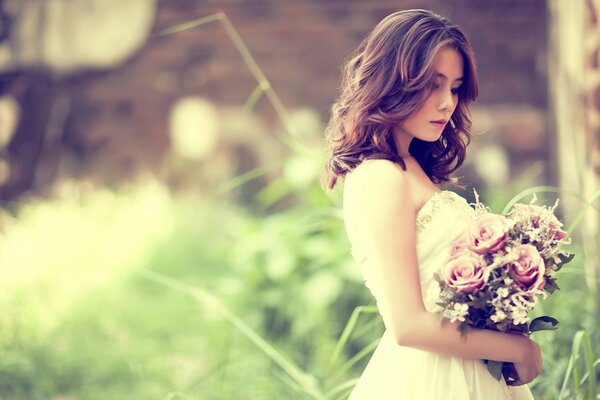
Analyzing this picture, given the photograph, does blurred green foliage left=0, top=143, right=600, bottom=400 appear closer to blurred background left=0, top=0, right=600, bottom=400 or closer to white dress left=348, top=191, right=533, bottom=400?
blurred background left=0, top=0, right=600, bottom=400

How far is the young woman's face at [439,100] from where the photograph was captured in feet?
6.27

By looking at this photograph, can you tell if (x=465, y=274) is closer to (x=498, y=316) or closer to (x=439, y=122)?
(x=498, y=316)

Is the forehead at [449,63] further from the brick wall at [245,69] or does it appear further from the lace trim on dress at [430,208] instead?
the brick wall at [245,69]

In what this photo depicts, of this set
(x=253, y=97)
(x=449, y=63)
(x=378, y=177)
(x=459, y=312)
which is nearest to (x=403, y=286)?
(x=459, y=312)

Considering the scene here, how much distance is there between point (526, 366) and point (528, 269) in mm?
232

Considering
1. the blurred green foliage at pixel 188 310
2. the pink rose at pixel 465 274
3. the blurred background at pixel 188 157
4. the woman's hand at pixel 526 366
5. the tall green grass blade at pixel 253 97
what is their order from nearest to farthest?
the pink rose at pixel 465 274 < the woman's hand at pixel 526 366 < the tall green grass blade at pixel 253 97 < the blurred green foliage at pixel 188 310 < the blurred background at pixel 188 157

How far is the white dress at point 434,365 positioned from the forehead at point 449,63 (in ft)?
0.85

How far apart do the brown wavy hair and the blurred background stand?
2029 mm

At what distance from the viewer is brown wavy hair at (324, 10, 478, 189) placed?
6.21ft

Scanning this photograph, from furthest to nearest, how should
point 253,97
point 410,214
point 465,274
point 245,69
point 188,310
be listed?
point 245,69, point 253,97, point 188,310, point 410,214, point 465,274

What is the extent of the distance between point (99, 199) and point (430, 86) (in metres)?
4.56

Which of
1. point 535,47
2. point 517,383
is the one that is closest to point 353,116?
point 517,383

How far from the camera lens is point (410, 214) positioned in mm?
1870

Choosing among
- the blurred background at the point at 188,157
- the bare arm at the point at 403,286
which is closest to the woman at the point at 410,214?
the bare arm at the point at 403,286
